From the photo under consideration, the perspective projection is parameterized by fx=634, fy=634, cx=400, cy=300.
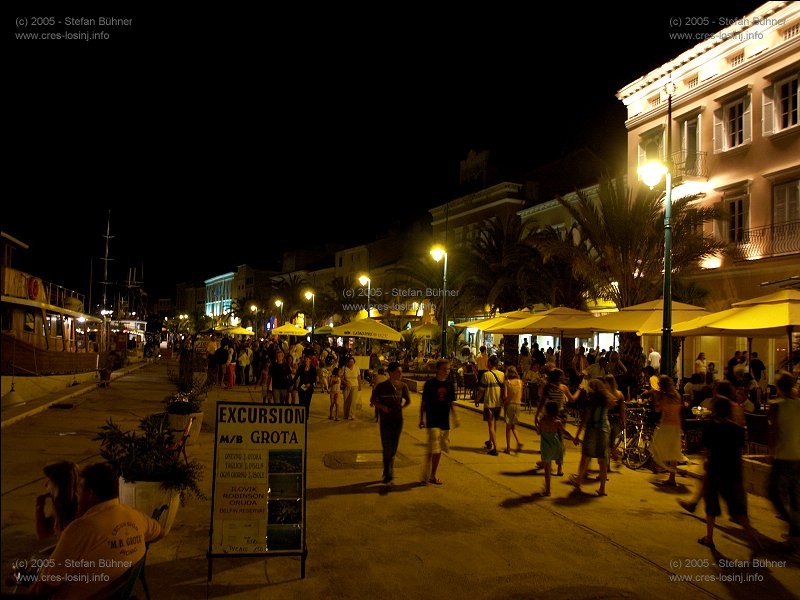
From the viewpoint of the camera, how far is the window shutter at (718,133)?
22.7 m

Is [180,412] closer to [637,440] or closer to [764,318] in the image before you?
[637,440]

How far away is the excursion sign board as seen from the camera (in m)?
5.33

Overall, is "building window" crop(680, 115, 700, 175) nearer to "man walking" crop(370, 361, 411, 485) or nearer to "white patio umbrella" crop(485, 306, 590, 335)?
"white patio umbrella" crop(485, 306, 590, 335)

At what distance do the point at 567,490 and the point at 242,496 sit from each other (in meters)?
5.31

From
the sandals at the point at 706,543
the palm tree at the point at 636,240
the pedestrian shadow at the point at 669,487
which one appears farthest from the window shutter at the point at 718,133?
the sandals at the point at 706,543

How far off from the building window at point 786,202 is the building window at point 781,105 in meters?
1.84

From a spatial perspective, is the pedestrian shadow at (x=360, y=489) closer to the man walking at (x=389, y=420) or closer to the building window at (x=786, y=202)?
the man walking at (x=389, y=420)

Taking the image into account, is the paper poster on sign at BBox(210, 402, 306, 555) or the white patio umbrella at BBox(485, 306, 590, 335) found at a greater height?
the white patio umbrella at BBox(485, 306, 590, 335)

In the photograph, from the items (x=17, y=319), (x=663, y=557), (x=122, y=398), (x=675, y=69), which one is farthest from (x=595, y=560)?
(x=675, y=69)

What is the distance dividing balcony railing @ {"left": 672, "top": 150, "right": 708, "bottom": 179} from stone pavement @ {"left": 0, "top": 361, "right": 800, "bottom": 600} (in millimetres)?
16402

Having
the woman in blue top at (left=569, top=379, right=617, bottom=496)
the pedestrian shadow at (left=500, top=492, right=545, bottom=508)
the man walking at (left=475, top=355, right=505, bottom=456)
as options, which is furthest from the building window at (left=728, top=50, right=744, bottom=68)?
the pedestrian shadow at (left=500, top=492, right=545, bottom=508)

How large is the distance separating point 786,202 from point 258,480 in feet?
67.3

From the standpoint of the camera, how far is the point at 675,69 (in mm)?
24734

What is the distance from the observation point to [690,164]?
77.7 ft
